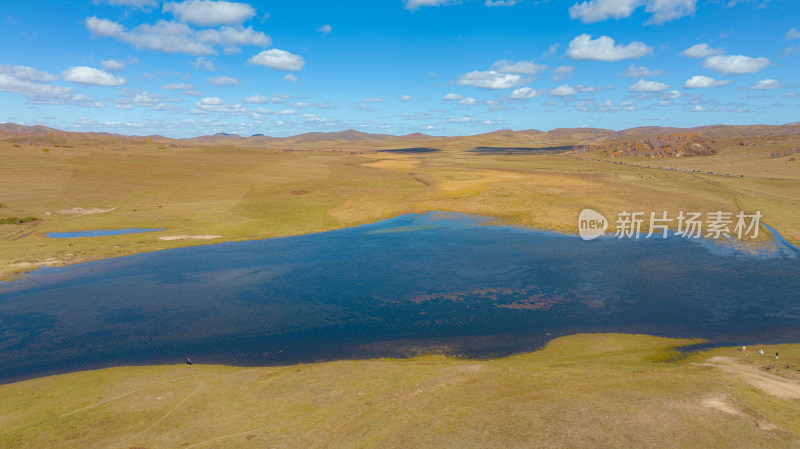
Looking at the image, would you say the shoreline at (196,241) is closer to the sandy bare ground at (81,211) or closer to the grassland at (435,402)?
the grassland at (435,402)

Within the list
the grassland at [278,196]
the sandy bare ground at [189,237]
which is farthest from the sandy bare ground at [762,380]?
the sandy bare ground at [189,237]

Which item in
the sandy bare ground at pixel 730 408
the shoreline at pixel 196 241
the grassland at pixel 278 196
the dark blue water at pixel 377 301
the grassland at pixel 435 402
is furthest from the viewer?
the grassland at pixel 278 196

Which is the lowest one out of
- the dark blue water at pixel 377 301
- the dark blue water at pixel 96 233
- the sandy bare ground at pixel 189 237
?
the dark blue water at pixel 377 301

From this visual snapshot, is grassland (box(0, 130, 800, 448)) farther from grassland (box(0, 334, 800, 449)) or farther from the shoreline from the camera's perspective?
the shoreline

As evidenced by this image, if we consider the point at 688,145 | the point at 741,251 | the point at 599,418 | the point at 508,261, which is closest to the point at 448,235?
the point at 508,261

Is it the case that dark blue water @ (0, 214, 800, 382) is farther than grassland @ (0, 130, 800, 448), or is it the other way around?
dark blue water @ (0, 214, 800, 382)

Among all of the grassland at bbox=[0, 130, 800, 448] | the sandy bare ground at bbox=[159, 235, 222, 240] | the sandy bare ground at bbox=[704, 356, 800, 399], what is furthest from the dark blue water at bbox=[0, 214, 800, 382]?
the sandy bare ground at bbox=[704, 356, 800, 399]
